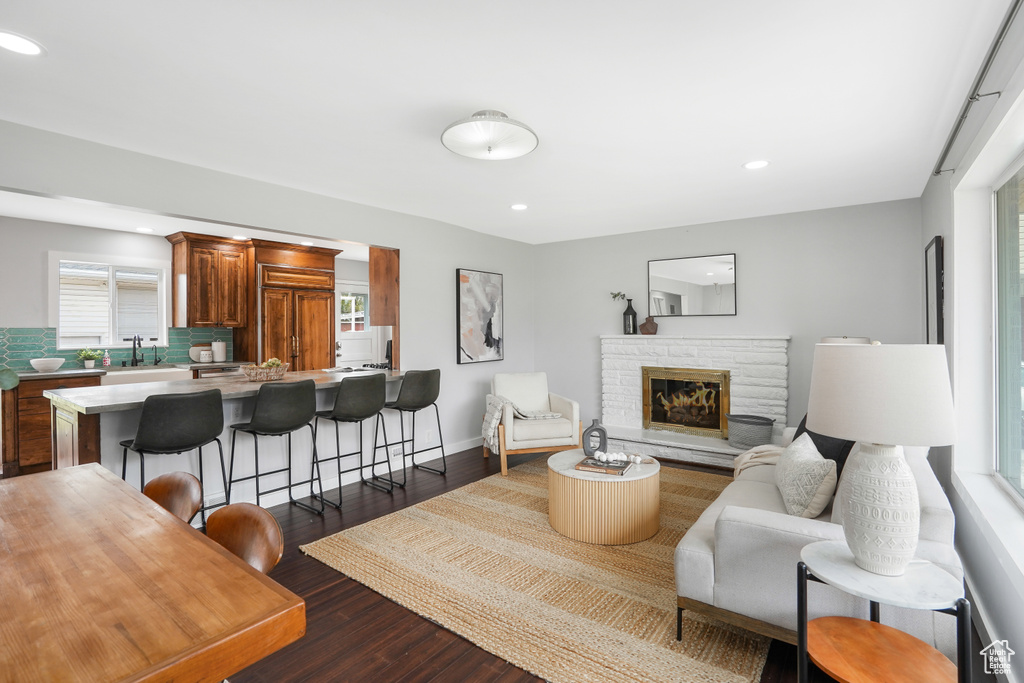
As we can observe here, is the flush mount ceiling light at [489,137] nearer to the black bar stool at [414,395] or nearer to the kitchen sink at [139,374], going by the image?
the black bar stool at [414,395]

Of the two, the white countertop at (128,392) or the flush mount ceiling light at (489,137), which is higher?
the flush mount ceiling light at (489,137)

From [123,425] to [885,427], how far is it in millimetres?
3869

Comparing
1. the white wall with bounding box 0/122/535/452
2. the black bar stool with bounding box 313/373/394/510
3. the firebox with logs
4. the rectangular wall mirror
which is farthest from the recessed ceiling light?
the firebox with logs

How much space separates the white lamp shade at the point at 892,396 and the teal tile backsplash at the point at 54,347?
657cm

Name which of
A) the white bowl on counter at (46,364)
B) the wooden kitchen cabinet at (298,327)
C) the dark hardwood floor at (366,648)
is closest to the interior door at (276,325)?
the wooden kitchen cabinet at (298,327)

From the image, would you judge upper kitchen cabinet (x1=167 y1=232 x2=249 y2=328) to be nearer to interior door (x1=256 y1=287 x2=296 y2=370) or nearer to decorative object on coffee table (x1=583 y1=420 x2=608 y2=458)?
interior door (x1=256 y1=287 x2=296 y2=370)

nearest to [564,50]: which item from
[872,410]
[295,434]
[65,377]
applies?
[872,410]

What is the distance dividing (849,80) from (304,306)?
6321mm

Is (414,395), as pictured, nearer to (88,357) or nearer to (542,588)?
(542,588)

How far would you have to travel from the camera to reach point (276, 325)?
6.48 m

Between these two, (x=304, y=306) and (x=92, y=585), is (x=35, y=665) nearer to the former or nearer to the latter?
(x=92, y=585)

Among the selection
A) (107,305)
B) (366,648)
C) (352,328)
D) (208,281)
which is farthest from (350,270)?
(366,648)

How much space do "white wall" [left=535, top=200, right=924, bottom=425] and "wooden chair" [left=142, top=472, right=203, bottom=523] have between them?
4.78 m

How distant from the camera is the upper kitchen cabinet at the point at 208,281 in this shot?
5934mm
